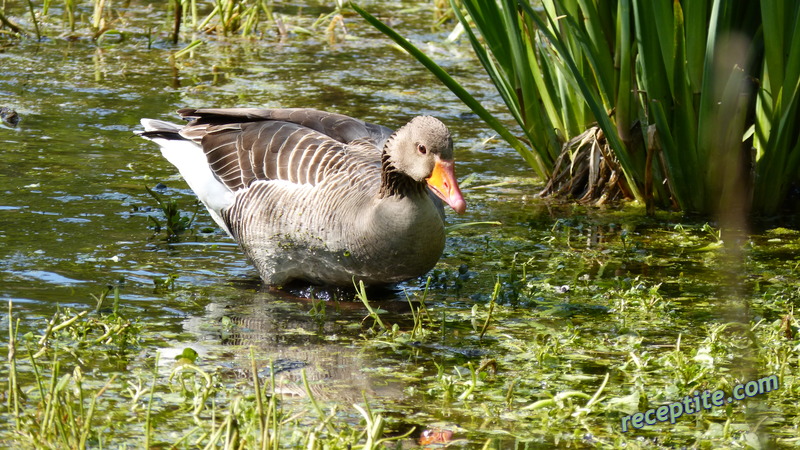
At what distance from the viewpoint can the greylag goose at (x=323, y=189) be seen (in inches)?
219

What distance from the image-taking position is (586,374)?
473 centimetres

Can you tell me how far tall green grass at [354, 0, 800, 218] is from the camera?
6453 millimetres

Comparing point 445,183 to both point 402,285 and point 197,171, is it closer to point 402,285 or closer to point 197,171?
point 402,285

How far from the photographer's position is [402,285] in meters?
6.23

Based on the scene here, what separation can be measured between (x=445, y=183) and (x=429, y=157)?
166 mm

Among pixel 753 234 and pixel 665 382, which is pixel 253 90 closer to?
pixel 753 234

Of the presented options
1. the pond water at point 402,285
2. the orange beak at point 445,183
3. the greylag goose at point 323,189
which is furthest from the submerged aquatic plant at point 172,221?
the orange beak at point 445,183

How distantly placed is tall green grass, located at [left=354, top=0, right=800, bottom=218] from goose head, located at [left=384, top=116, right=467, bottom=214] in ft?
2.95

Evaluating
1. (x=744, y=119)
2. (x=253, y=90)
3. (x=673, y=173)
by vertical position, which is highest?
(x=744, y=119)

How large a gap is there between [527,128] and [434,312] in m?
2.21

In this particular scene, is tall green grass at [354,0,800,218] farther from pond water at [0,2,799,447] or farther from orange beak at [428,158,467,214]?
orange beak at [428,158,467,214]

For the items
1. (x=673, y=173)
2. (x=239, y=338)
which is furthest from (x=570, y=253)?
(x=239, y=338)

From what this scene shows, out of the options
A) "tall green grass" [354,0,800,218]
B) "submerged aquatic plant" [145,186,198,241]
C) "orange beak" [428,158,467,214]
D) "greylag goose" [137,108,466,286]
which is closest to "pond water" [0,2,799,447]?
"submerged aquatic plant" [145,186,198,241]

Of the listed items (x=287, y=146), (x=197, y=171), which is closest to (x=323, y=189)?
(x=287, y=146)
